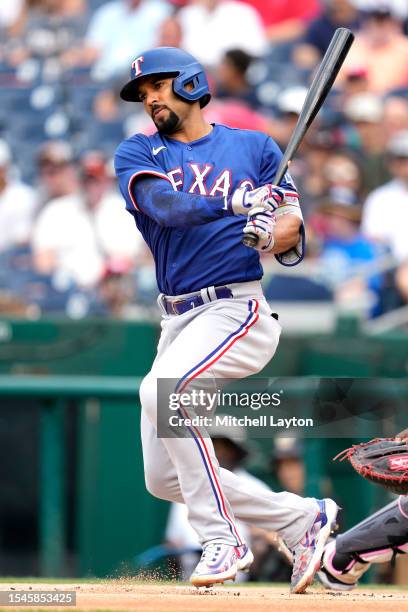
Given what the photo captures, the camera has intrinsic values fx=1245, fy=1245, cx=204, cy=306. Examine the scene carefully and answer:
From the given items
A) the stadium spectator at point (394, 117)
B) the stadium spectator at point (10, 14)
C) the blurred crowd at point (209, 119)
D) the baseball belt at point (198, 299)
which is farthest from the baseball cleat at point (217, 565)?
the stadium spectator at point (10, 14)

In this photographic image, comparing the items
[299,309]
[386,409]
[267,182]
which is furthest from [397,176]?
[267,182]

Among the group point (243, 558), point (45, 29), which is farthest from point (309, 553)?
point (45, 29)

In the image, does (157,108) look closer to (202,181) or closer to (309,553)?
(202,181)

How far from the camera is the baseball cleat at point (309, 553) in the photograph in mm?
4410

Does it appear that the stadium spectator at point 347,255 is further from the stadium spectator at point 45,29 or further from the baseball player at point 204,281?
the baseball player at point 204,281

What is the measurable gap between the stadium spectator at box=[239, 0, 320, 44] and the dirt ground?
726 cm

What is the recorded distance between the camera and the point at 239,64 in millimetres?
10750

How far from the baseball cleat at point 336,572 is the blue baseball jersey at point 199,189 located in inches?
43.8

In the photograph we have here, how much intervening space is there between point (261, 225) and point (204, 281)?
1.48ft

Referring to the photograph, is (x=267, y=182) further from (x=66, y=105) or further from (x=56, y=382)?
(x=66, y=105)

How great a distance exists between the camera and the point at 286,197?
4.37 m

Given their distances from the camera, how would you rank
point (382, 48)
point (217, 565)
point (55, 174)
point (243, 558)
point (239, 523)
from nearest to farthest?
point (217, 565)
point (243, 558)
point (239, 523)
point (55, 174)
point (382, 48)

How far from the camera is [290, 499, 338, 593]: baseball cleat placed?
4410 millimetres

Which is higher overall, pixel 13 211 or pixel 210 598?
pixel 210 598
